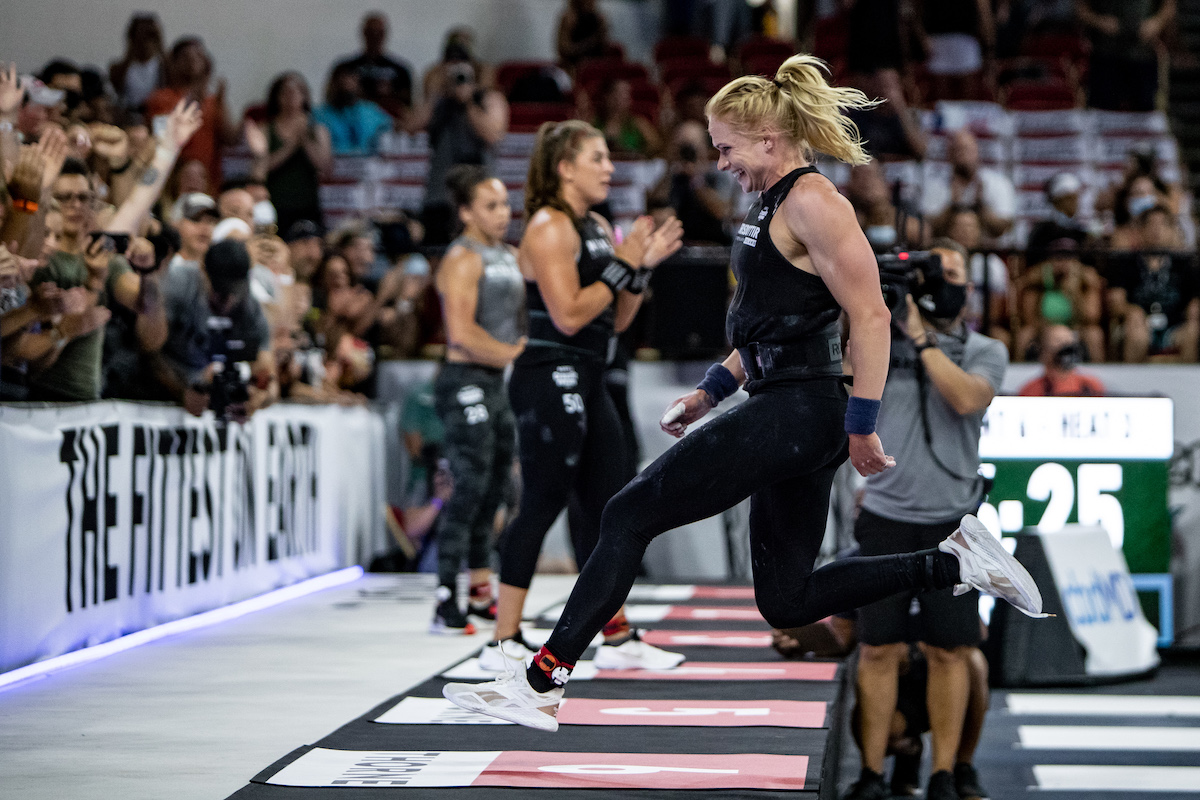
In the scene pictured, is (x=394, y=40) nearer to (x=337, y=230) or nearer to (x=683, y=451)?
(x=337, y=230)

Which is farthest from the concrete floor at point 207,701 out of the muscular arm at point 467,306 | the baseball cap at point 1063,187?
the baseball cap at point 1063,187

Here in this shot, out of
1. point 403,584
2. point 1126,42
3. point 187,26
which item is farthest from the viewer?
point 187,26

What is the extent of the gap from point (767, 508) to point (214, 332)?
380 cm

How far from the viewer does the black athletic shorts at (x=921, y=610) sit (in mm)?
4340

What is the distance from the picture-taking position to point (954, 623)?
4.33 metres

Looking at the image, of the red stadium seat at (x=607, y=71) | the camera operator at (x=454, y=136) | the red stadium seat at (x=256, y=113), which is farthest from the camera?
the red stadium seat at (x=607, y=71)

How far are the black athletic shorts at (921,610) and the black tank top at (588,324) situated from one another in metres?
1.08

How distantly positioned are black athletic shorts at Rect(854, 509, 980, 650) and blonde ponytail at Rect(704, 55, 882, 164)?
1.54 meters

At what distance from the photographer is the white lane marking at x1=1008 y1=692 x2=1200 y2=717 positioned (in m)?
6.15

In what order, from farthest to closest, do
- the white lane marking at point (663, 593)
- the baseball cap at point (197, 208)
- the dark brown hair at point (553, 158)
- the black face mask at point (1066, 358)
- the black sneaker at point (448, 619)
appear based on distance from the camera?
1. the black face mask at point (1066, 358)
2. the white lane marking at point (663, 593)
3. the baseball cap at point (197, 208)
4. the black sneaker at point (448, 619)
5. the dark brown hair at point (553, 158)

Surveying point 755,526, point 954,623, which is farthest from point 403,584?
point 755,526

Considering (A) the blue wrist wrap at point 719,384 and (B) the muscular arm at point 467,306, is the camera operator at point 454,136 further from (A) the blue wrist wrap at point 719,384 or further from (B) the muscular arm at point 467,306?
(A) the blue wrist wrap at point 719,384

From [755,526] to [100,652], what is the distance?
3.00 meters

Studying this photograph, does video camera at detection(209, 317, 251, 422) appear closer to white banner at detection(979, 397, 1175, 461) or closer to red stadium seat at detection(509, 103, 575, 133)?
white banner at detection(979, 397, 1175, 461)
